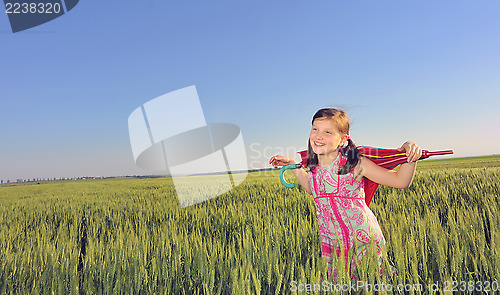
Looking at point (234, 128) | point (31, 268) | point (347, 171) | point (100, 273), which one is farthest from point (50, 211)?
point (347, 171)

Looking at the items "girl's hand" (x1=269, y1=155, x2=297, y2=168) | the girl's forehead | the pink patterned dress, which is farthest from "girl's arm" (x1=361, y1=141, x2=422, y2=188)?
"girl's hand" (x1=269, y1=155, x2=297, y2=168)

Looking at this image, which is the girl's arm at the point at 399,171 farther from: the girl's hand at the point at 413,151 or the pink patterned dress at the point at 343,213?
the pink patterned dress at the point at 343,213

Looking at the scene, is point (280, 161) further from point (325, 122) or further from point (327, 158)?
point (325, 122)

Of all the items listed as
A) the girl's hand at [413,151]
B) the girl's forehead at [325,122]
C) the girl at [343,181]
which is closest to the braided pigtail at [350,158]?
the girl at [343,181]

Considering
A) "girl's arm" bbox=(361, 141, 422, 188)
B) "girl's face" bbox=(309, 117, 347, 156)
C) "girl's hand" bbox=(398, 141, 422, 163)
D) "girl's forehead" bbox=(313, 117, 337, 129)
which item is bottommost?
"girl's arm" bbox=(361, 141, 422, 188)

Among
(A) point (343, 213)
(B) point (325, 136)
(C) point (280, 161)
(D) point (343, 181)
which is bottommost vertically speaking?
(A) point (343, 213)

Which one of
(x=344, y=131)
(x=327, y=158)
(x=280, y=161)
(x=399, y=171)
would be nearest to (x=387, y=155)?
(x=399, y=171)

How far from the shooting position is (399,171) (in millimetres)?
→ 1849

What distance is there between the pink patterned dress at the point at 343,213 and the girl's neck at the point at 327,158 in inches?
0.8

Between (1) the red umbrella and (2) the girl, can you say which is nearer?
(1) the red umbrella

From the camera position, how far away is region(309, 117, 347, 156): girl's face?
1919 mm

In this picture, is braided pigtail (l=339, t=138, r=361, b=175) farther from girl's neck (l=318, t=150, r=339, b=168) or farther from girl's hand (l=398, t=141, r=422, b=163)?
girl's hand (l=398, t=141, r=422, b=163)

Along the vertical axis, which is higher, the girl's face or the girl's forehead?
the girl's forehead

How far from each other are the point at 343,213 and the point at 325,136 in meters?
0.51
